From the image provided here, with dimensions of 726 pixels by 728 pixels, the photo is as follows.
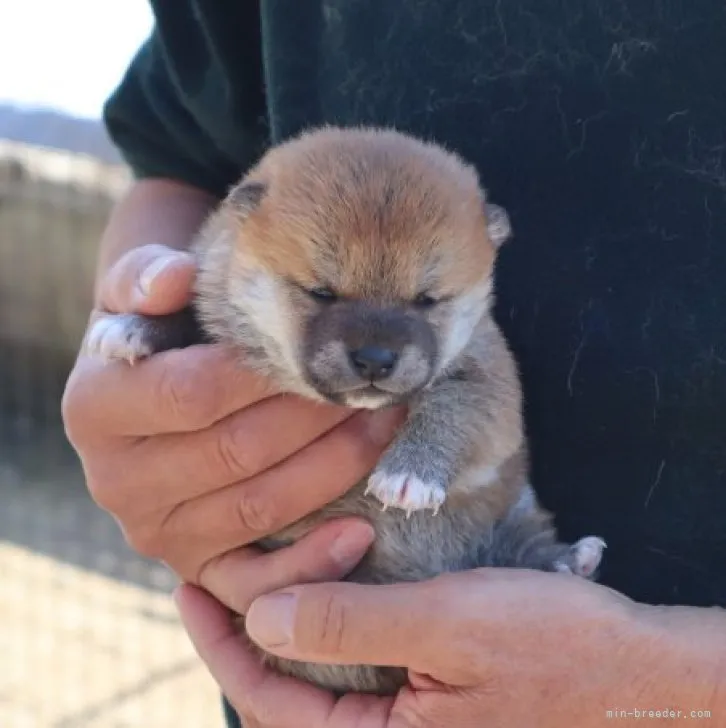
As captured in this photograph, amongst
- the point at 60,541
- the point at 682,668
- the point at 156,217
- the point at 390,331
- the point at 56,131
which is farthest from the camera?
the point at 56,131

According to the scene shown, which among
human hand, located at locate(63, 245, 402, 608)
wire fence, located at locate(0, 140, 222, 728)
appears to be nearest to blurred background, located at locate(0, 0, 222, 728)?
wire fence, located at locate(0, 140, 222, 728)

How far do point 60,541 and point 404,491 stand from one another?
9.45 feet

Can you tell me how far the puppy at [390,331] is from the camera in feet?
4.55

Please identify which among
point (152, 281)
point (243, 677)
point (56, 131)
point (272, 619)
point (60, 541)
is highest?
point (152, 281)

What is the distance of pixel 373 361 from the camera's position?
1329mm

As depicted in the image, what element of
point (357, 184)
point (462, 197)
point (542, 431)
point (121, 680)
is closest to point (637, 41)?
point (462, 197)

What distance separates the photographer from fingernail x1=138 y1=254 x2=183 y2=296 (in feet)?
4.83

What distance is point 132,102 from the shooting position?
1910mm

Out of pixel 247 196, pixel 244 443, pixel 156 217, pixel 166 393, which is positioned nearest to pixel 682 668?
pixel 244 443

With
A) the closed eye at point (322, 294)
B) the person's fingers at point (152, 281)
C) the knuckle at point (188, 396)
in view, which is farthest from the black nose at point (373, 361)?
the person's fingers at point (152, 281)

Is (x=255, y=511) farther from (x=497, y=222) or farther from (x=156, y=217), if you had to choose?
(x=156, y=217)

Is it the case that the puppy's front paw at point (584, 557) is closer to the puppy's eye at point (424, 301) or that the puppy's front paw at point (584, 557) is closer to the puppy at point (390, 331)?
the puppy at point (390, 331)

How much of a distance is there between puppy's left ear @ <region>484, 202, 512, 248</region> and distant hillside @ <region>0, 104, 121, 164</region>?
320cm

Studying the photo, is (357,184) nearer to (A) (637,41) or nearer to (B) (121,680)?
(A) (637,41)
